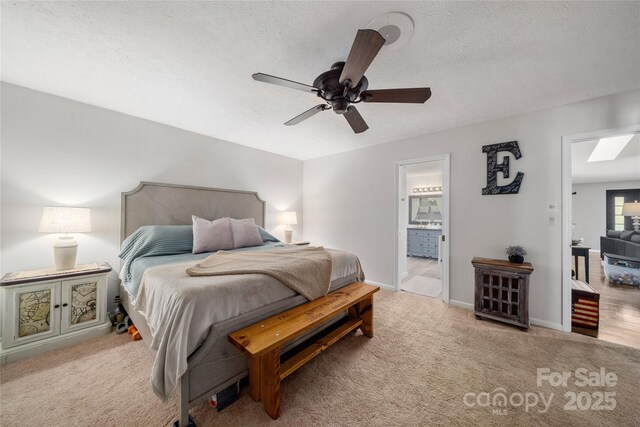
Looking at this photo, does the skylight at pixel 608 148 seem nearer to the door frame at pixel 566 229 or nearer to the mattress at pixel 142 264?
the door frame at pixel 566 229

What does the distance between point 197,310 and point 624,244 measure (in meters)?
7.42

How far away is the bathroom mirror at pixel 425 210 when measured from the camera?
6.59 metres

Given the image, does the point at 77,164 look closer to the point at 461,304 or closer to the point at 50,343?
the point at 50,343

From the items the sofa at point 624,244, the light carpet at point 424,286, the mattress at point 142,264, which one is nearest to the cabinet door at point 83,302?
the mattress at point 142,264

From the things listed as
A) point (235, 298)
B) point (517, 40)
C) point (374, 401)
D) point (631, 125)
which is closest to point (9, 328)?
point (235, 298)

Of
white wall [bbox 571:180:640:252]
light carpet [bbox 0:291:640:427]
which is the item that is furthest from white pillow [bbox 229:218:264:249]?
white wall [bbox 571:180:640:252]

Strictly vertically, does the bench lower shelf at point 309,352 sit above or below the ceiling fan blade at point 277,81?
below

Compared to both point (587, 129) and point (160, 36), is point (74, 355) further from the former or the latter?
point (587, 129)

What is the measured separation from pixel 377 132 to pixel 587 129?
2162 millimetres

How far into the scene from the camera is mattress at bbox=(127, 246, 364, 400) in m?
1.21

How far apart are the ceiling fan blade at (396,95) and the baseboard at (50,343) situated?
329cm

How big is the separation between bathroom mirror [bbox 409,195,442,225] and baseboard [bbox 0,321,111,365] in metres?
7.03

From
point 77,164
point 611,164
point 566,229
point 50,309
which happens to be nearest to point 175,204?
point 77,164

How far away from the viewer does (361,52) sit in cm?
121
